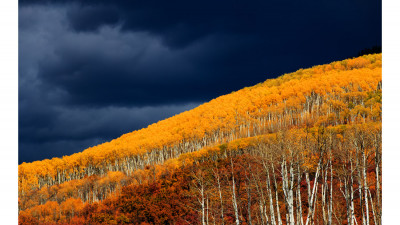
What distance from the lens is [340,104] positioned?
4500 inches

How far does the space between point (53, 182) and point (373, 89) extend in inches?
5140

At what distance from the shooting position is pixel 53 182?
136500 millimetres

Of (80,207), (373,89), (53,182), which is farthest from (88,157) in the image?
(373,89)

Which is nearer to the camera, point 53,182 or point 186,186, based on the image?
point 186,186

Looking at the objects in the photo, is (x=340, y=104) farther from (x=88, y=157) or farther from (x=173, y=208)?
(x=88, y=157)

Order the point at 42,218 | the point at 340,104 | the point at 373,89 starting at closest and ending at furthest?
1. the point at 42,218
2. the point at 340,104
3. the point at 373,89
